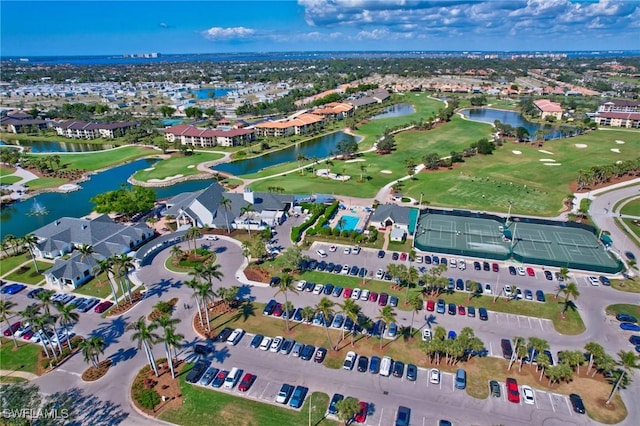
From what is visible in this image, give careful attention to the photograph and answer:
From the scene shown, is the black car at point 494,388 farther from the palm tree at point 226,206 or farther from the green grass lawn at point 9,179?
the green grass lawn at point 9,179

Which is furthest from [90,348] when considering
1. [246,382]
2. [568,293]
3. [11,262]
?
[568,293]

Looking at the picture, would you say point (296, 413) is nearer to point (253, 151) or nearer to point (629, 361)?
point (629, 361)

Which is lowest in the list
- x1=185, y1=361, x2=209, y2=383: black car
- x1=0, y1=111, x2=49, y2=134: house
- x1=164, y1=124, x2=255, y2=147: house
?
x1=185, y1=361, x2=209, y2=383: black car

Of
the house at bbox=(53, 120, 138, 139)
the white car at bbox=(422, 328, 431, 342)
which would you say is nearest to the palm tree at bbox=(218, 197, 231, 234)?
the white car at bbox=(422, 328, 431, 342)

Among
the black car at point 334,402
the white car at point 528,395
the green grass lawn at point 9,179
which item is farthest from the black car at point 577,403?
the green grass lawn at point 9,179

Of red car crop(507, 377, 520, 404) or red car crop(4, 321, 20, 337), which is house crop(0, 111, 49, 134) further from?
red car crop(507, 377, 520, 404)
